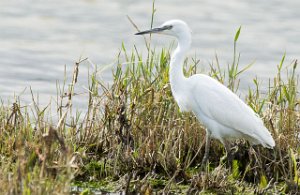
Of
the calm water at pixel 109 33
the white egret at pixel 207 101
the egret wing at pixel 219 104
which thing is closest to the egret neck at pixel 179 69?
the white egret at pixel 207 101

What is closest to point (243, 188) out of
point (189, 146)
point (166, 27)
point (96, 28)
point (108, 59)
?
point (189, 146)

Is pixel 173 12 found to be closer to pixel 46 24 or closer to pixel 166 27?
pixel 46 24

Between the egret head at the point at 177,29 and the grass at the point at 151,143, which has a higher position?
the egret head at the point at 177,29

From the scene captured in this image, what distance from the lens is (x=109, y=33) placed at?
12.4 m

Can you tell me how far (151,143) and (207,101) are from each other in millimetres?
726

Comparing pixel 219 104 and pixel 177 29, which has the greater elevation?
pixel 177 29

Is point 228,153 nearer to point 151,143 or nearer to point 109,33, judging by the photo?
point 151,143

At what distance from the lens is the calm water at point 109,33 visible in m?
10.9

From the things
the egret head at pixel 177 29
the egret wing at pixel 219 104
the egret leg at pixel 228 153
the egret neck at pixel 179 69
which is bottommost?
the egret leg at pixel 228 153

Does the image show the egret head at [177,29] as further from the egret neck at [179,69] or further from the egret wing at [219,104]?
the egret wing at [219,104]

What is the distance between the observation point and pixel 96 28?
1275 cm

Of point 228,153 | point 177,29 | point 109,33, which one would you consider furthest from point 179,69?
point 109,33

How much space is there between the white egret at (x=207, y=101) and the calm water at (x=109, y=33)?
2819 mm

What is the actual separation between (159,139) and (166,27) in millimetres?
945
